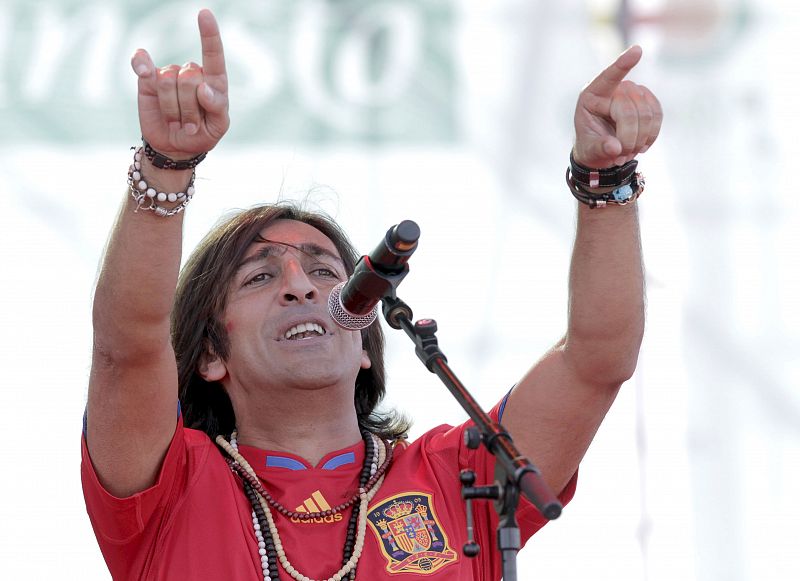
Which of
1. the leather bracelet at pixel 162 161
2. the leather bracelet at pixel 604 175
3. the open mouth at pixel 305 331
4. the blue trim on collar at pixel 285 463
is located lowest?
the blue trim on collar at pixel 285 463

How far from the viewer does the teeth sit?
9.09ft

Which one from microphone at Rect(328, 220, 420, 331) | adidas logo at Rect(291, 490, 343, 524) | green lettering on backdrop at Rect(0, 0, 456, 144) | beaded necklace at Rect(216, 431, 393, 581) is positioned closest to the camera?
microphone at Rect(328, 220, 420, 331)

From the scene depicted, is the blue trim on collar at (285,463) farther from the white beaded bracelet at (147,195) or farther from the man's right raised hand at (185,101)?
the man's right raised hand at (185,101)

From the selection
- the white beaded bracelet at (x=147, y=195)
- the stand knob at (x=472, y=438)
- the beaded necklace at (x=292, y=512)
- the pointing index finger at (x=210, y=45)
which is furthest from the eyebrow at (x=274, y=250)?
the stand knob at (x=472, y=438)

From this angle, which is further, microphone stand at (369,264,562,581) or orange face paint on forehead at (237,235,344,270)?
orange face paint on forehead at (237,235,344,270)

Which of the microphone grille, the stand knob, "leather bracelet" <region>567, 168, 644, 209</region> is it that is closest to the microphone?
the microphone grille

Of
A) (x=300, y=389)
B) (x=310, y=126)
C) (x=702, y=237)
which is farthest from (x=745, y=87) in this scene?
(x=300, y=389)

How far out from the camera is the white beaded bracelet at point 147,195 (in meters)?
2.15

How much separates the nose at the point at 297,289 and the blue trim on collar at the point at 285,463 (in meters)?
0.37

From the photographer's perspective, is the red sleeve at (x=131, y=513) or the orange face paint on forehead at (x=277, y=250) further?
the orange face paint on forehead at (x=277, y=250)

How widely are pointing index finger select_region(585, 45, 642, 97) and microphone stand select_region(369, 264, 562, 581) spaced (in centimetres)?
58

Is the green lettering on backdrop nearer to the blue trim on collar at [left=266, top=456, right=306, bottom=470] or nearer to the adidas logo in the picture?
the blue trim on collar at [left=266, top=456, right=306, bottom=470]

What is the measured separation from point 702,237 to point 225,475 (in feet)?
6.81

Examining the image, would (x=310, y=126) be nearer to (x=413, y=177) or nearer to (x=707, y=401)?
(x=413, y=177)
